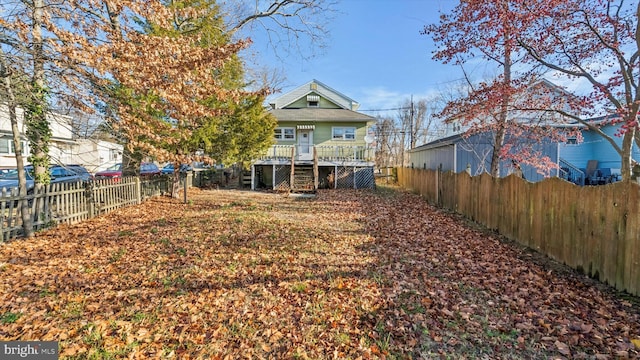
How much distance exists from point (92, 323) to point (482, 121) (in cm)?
1034

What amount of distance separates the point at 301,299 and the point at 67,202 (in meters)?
7.72

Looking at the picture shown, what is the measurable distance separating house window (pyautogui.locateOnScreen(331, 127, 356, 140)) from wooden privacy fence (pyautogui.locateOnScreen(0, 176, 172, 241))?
12.8 meters

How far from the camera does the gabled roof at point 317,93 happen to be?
74.9 feet

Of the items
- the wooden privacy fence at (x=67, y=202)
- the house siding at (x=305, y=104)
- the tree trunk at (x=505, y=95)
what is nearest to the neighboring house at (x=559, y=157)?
the tree trunk at (x=505, y=95)

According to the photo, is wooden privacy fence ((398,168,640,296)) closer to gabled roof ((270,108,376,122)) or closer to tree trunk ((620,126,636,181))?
tree trunk ((620,126,636,181))

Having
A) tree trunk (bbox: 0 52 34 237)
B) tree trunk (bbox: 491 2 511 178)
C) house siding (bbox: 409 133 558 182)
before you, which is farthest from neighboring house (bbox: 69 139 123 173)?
house siding (bbox: 409 133 558 182)

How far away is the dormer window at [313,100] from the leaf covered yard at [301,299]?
55.8 feet

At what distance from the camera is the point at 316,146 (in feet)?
65.6

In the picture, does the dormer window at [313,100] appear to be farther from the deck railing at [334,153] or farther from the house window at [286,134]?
the deck railing at [334,153]

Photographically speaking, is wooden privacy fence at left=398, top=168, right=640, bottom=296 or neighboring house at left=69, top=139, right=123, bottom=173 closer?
wooden privacy fence at left=398, top=168, right=640, bottom=296

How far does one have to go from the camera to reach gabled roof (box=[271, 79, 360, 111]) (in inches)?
899

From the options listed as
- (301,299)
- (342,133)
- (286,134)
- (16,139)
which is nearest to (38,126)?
(16,139)

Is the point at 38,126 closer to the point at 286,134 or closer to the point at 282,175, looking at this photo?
the point at 282,175

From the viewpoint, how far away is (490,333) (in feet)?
10.8
